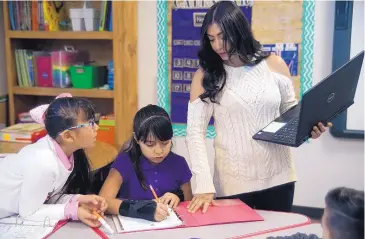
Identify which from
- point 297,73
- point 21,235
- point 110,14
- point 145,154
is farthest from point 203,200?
point 110,14

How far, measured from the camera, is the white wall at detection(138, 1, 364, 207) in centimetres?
294

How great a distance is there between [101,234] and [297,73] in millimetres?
1937

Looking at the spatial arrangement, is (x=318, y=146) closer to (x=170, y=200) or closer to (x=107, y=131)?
(x=107, y=131)

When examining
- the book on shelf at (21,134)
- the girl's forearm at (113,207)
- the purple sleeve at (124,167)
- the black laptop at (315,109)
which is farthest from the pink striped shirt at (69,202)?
the book on shelf at (21,134)

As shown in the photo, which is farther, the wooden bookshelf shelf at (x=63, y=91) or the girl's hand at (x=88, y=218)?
the wooden bookshelf shelf at (x=63, y=91)

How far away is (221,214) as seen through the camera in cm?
160

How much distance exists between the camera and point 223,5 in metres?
1.58

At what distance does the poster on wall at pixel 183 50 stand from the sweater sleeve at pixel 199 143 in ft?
4.93

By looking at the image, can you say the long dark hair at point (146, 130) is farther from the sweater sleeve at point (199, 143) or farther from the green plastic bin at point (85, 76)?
the green plastic bin at point (85, 76)

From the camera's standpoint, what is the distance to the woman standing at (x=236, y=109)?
5.29 feet

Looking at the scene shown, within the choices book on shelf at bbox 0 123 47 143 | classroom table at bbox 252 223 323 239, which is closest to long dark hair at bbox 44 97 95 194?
classroom table at bbox 252 223 323 239

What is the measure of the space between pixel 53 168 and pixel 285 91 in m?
0.85

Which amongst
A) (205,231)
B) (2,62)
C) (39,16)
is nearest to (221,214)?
(205,231)

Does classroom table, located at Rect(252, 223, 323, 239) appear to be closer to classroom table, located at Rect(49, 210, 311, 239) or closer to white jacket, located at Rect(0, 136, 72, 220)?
classroom table, located at Rect(49, 210, 311, 239)
